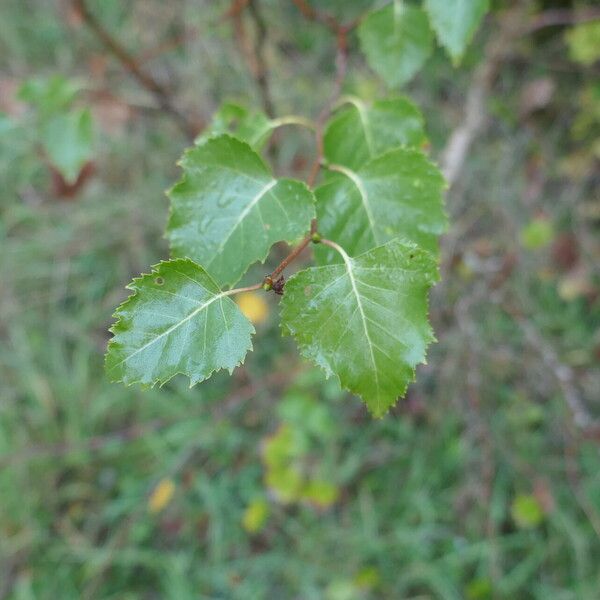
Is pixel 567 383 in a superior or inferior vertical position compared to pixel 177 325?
inferior

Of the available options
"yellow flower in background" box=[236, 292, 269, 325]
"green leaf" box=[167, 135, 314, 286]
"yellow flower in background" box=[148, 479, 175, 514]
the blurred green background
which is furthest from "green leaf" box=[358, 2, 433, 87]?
"yellow flower in background" box=[148, 479, 175, 514]

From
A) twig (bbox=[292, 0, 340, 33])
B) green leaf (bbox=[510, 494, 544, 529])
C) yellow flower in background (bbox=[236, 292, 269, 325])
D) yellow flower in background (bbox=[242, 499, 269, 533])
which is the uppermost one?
twig (bbox=[292, 0, 340, 33])

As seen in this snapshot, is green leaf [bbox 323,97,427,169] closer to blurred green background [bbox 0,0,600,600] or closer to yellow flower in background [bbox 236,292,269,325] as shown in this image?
blurred green background [bbox 0,0,600,600]

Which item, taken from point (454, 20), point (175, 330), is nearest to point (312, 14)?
point (454, 20)

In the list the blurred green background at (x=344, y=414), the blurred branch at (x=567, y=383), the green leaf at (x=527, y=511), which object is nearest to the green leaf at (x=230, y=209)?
the blurred green background at (x=344, y=414)

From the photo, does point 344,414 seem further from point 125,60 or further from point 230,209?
point 230,209

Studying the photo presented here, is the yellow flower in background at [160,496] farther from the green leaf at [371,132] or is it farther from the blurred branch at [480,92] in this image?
the green leaf at [371,132]
